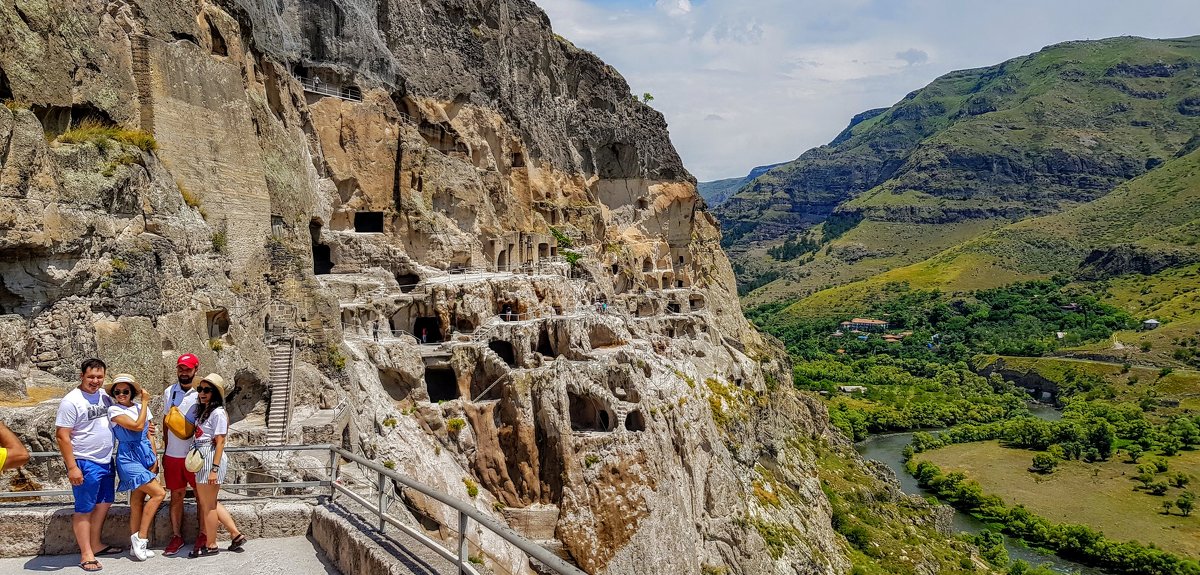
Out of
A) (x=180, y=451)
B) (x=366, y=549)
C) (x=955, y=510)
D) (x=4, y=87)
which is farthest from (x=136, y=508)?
(x=955, y=510)

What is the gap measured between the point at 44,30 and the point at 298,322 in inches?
415

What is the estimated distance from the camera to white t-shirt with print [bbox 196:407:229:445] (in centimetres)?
869

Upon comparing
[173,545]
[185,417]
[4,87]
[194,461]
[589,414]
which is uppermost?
[4,87]

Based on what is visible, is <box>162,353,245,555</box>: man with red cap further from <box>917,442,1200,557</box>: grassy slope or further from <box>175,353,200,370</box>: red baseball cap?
<box>917,442,1200,557</box>: grassy slope

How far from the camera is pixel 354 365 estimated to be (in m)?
26.9

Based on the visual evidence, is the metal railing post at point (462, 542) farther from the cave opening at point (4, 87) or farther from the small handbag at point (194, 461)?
the cave opening at point (4, 87)

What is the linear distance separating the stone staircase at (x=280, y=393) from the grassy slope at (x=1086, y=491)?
207 feet

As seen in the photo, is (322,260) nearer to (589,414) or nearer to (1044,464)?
(589,414)

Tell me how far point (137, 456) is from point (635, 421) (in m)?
23.7

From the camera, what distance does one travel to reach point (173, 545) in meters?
8.37

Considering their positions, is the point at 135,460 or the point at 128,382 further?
the point at 128,382

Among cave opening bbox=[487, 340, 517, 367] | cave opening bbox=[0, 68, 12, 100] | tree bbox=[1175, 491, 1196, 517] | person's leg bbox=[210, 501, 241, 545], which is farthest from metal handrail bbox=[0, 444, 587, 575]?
tree bbox=[1175, 491, 1196, 517]

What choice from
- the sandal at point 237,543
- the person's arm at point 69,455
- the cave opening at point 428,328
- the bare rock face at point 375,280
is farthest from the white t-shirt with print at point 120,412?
the cave opening at point 428,328

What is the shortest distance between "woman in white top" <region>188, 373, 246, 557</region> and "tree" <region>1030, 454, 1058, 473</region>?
8506 cm
